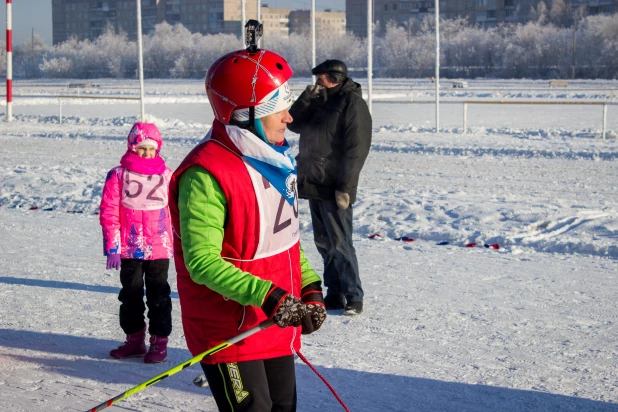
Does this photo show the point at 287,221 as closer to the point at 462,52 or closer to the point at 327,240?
the point at 327,240

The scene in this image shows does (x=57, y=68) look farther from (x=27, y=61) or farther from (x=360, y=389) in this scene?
(x=360, y=389)

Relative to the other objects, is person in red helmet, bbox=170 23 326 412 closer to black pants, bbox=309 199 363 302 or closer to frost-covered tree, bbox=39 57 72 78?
black pants, bbox=309 199 363 302

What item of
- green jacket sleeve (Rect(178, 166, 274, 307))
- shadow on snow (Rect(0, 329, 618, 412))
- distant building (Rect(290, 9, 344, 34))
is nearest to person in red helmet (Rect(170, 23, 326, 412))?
green jacket sleeve (Rect(178, 166, 274, 307))

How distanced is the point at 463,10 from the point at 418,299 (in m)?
126

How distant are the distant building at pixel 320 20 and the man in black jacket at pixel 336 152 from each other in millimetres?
144595

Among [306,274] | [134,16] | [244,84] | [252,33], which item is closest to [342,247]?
[306,274]

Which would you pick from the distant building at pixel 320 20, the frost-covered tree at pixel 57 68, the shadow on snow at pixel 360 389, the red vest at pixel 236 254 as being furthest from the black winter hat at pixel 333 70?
the distant building at pixel 320 20

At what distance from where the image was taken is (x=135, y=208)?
4.98 meters

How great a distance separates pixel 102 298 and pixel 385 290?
222 cm

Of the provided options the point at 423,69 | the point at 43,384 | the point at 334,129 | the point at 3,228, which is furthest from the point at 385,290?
the point at 423,69

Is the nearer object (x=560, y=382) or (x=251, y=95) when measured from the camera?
(x=251, y=95)

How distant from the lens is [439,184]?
12.8 m

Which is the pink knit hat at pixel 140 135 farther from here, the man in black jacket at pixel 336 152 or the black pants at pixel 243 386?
the black pants at pixel 243 386

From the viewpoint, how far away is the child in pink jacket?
492 cm
